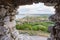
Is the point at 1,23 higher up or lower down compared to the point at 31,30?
higher up

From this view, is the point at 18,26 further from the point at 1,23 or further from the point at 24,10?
the point at 1,23

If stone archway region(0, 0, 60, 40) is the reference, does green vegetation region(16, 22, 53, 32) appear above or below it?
below

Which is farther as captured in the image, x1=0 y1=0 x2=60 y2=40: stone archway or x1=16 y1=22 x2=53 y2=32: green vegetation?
x1=16 y1=22 x2=53 y2=32: green vegetation

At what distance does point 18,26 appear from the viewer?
20.5 ft

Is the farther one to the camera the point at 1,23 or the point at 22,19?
the point at 22,19

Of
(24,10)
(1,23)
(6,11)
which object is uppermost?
(6,11)

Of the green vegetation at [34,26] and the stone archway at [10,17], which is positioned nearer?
the stone archway at [10,17]

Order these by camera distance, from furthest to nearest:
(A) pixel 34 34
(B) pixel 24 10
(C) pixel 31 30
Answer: (B) pixel 24 10
(C) pixel 31 30
(A) pixel 34 34

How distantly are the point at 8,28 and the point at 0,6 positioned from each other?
0.45 meters

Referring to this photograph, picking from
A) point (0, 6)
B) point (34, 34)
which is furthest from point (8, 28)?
point (34, 34)

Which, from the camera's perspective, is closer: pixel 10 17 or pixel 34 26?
pixel 10 17

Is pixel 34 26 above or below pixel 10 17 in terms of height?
below

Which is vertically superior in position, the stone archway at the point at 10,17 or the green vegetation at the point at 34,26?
the stone archway at the point at 10,17

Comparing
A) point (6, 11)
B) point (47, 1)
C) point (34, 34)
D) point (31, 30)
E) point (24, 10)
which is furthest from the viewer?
point (24, 10)
